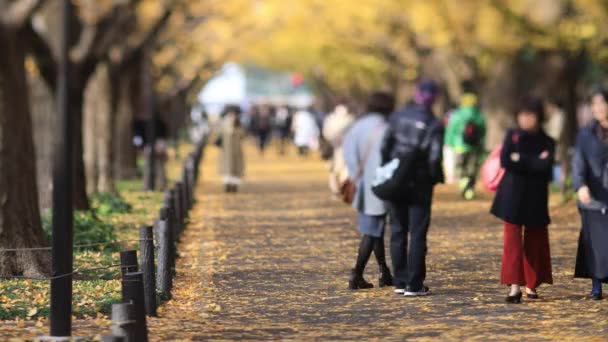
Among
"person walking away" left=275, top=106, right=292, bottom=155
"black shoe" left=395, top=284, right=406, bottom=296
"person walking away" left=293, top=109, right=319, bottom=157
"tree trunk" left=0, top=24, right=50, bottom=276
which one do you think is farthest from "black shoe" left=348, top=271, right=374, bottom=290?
"person walking away" left=275, top=106, right=292, bottom=155

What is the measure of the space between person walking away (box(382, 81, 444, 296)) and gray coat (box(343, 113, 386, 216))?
1.25ft

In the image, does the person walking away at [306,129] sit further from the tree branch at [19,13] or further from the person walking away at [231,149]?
the tree branch at [19,13]

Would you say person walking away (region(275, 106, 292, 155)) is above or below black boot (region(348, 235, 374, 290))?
above

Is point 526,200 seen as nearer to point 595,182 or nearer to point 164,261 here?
point 595,182

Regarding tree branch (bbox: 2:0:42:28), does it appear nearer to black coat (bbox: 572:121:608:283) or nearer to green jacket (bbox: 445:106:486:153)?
black coat (bbox: 572:121:608:283)

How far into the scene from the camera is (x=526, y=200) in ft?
39.7

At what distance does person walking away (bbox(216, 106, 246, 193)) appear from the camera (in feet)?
96.8

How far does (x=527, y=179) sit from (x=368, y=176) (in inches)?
57.9

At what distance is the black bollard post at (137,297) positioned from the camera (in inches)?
366

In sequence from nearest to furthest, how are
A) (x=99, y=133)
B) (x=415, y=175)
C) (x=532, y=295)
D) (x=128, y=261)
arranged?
(x=128, y=261) < (x=532, y=295) < (x=415, y=175) < (x=99, y=133)

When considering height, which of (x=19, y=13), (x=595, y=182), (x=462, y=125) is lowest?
(x=595, y=182)

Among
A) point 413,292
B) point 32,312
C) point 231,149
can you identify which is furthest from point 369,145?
point 231,149

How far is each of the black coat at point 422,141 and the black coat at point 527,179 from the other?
21.5 inches

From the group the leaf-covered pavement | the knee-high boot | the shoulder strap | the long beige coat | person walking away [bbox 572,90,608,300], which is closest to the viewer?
the leaf-covered pavement
